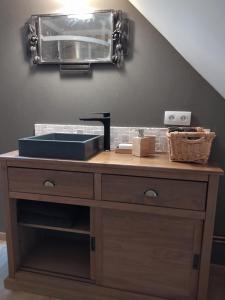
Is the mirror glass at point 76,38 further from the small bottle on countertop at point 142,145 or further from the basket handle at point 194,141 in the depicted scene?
the basket handle at point 194,141

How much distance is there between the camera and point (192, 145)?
3.93 feet

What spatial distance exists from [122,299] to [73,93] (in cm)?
128

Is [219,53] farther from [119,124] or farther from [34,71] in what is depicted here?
[34,71]

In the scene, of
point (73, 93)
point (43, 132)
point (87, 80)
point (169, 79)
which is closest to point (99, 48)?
point (87, 80)

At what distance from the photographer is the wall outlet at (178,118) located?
152cm

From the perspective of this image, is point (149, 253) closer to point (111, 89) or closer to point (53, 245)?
point (53, 245)

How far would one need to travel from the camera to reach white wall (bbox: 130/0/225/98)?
2.57 ft

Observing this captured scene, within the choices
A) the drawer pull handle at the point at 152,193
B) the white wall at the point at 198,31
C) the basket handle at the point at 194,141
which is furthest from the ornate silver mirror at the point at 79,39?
the drawer pull handle at the point at 152,193

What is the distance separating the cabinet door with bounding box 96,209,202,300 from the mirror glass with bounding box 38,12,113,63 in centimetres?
99

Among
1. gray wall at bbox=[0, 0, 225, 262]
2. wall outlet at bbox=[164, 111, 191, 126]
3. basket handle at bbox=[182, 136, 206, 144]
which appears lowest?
basket handle at bbox=[182, 136, 206, 144]

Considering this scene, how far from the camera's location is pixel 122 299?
4.43ft

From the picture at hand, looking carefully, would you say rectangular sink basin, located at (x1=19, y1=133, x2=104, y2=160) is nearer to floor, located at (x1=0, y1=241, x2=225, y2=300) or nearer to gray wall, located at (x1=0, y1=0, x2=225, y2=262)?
gray wall, located at (x1=0, y1=0, x2=225, y2=262)

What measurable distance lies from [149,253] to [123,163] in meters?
0.49

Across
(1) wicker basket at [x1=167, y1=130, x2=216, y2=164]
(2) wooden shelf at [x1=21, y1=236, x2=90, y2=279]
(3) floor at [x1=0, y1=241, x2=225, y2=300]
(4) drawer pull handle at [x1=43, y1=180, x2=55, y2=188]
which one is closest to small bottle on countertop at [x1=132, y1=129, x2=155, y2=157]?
(1) wicker basket at [x1=167, y1=130, x2=216, y2=164]
